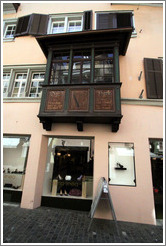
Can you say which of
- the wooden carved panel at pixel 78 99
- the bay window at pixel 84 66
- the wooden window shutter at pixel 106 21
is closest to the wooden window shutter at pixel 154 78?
the bay window at pixel 84 66

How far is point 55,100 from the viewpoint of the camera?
5.30 m

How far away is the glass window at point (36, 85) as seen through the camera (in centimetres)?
655

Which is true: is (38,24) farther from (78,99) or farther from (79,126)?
(79,126)

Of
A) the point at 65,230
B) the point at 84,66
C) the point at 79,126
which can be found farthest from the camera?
the point at 84,66

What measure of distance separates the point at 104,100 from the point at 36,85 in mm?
3849

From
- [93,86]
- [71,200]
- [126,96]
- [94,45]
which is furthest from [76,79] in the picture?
[71,200]

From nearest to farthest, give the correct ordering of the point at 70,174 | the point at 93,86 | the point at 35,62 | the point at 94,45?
the point at 93,86, the point at 94,45, the point at 70,174, the point at 35,62

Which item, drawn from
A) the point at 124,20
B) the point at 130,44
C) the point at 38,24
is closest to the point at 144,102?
the point at 130,44

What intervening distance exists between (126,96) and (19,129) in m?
5.04

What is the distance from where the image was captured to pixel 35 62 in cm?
686

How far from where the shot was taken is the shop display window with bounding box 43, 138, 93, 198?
5.72 metres

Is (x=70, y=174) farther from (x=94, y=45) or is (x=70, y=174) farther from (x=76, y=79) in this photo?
(x=94, y=45)

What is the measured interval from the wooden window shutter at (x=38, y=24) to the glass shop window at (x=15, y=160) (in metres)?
6.09

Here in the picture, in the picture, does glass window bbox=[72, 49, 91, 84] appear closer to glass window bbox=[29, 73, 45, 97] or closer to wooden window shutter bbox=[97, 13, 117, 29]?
glass window bbox=[29, 73, 45, 97]
